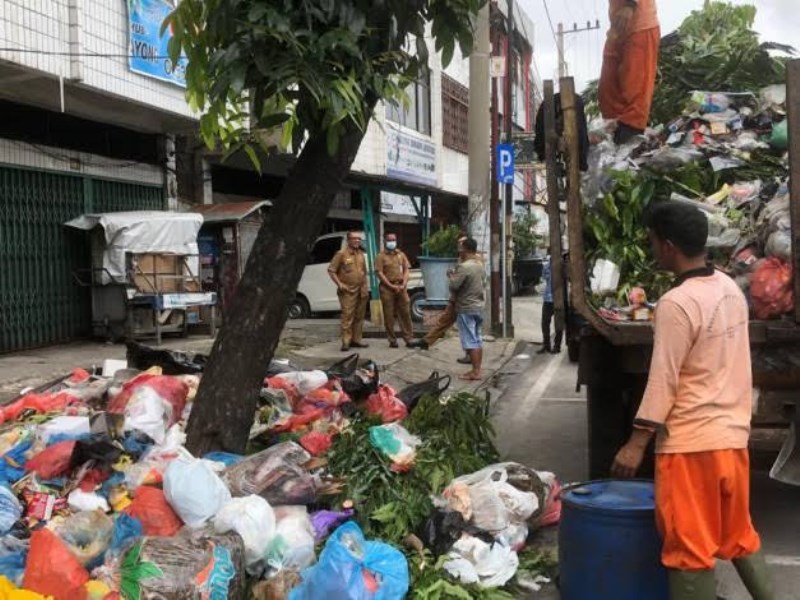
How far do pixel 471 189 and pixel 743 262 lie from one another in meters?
9.44

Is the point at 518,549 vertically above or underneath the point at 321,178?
underneath

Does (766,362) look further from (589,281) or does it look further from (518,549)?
(518,549)

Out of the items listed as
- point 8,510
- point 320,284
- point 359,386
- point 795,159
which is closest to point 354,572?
point 8,510

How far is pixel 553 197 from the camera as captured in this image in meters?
4.78

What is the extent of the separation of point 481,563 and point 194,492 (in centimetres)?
132

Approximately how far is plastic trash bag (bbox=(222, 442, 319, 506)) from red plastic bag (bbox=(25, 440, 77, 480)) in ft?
2.42

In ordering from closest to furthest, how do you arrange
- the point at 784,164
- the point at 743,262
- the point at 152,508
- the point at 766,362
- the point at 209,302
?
the point at 152,508 → the point at 766,362 → the point at 743,262 → the point at 784,164 → the point at 209,302

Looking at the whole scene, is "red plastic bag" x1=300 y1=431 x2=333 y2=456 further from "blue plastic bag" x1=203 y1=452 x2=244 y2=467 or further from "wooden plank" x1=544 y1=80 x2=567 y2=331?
"wooden plank" x1=544 y1=80 x2=567 y2=331

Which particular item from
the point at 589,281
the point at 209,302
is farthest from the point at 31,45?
the point at 589,281

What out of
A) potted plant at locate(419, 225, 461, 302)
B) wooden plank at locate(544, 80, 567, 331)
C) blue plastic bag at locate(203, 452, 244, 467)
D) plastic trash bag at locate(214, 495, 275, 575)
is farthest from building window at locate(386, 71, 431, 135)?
plastic trash bag at locate(214, 495, 275, 575)

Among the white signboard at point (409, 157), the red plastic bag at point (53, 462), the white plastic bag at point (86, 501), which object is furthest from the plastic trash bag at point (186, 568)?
the white signboard at point (409, 157)

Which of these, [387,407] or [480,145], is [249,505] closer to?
[387,407]

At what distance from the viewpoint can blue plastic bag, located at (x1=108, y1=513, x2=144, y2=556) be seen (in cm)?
334

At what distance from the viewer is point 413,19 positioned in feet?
13.2
